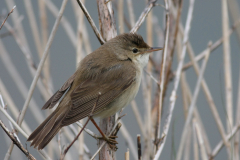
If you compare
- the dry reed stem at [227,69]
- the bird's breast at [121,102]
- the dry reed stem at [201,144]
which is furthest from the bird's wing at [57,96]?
the dry reed stem at [227,69]

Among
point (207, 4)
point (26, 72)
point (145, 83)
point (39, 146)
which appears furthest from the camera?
→ point (207, 4)

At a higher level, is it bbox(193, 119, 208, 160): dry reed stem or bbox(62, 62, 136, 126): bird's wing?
bbox(62, 62, 136, 126): bird's wing

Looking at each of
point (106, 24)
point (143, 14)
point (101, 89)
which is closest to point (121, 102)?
→ point (101, 89)

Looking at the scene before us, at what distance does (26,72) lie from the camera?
6031 mm

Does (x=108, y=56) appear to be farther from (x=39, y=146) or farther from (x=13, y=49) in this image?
(x=13, y=49)

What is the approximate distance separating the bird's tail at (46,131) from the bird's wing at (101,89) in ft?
0.28

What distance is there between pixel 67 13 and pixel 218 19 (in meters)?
3.14

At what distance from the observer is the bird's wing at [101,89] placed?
2.35 meters

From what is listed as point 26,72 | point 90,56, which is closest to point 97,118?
point 90,56

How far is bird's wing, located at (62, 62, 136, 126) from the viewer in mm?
2350

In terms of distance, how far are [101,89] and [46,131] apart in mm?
628

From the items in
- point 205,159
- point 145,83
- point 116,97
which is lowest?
point 205,159

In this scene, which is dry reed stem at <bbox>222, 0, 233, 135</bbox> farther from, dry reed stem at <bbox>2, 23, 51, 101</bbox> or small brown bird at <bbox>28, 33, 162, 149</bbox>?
dry reed stem at <bbox>2, 23, 51, 101</bbox>

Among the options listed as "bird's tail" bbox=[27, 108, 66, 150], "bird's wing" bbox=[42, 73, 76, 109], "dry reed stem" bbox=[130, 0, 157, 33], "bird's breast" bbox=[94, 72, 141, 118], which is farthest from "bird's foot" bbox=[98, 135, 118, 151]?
"dry reed stem" bbox=[130, 0, 157, 33]
